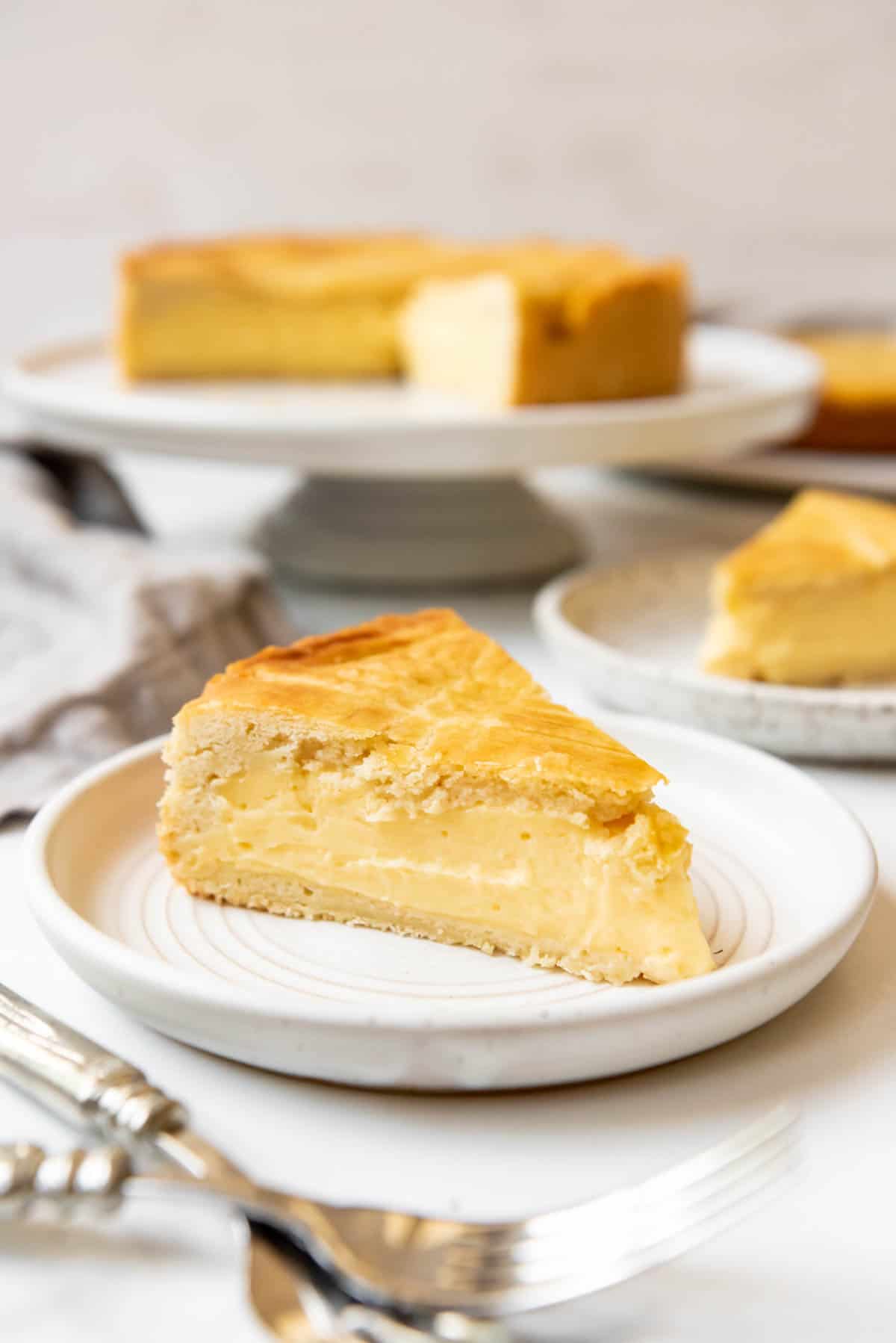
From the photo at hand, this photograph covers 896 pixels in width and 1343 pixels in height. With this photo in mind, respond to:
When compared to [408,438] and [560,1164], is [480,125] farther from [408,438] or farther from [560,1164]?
[560,1164]

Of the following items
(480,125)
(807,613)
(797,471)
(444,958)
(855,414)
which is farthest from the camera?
(480,125)

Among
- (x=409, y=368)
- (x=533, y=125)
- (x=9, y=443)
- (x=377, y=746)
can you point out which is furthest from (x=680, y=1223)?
(x=533, y=125)

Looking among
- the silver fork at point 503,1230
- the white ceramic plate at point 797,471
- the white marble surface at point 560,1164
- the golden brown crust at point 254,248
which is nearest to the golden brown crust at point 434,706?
the white marble surface at point 560,1164

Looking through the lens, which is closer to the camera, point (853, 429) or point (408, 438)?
point (408, 438)

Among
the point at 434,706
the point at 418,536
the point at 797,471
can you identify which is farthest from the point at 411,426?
the point at 797,471

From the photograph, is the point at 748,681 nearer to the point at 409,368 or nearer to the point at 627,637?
the point at 627,637

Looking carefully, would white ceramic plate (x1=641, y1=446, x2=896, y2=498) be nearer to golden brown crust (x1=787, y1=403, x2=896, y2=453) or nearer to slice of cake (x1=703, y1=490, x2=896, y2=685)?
golden brown crust (x1=787, y1=403, x2=896, y2=453)

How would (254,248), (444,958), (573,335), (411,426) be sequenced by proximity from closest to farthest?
(444,958) < (411,426) < (573,335) < (254,248)

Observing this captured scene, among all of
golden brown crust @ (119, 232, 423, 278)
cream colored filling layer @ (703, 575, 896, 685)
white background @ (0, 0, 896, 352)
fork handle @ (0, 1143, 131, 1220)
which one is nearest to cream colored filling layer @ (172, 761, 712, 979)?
fork handle @ (0, 1143, 131, 1220)
